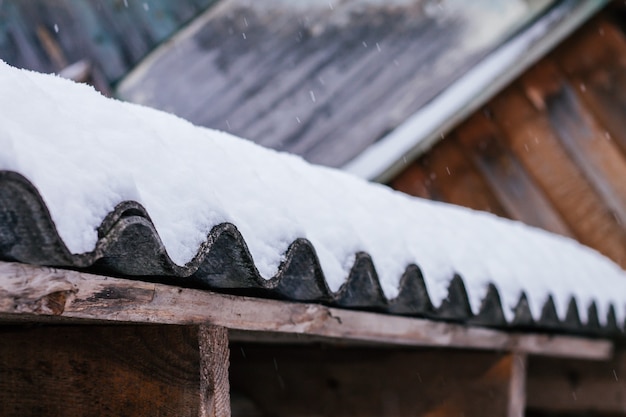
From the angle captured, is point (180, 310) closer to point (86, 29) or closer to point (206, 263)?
point (206, 263)


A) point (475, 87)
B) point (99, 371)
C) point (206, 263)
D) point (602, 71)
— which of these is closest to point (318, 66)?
point (475, 87)

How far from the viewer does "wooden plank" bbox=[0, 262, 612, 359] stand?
122 centimetres

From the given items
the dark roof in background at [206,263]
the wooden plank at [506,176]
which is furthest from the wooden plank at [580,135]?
the dark roof in background at [206,263]

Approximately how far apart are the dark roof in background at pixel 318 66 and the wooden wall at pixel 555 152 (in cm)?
63

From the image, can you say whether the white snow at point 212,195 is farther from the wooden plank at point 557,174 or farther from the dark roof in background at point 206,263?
the wooden plank at point 557,174

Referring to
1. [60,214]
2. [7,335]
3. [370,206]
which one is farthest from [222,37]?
[60,214]

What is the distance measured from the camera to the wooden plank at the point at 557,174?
215 inches

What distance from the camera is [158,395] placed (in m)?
1.67

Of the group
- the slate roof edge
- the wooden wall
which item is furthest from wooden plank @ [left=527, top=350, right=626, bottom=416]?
the slate roof edge

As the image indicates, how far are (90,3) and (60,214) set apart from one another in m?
4.63

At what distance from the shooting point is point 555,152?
224 inches

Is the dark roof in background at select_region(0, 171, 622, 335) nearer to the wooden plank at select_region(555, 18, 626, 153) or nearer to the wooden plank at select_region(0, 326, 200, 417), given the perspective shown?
the wooden plank at select_region(0, 326, 200, 417)

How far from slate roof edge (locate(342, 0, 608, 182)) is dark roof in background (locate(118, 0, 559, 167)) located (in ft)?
0.29

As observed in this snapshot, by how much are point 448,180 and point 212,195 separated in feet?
15.1
